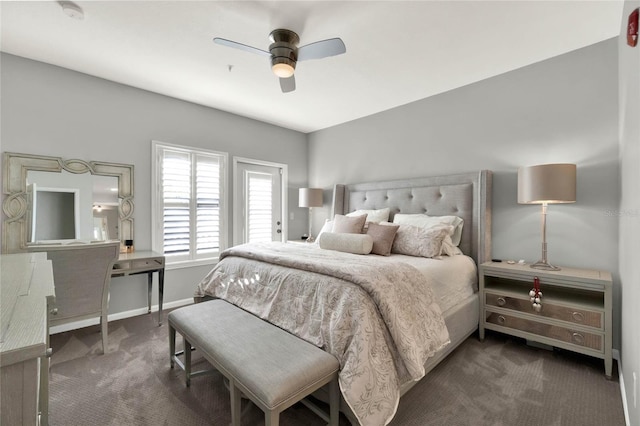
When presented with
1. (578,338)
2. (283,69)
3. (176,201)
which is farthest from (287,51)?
(578,338)

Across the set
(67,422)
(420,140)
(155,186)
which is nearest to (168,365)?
(67,422)

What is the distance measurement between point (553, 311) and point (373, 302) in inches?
69.8

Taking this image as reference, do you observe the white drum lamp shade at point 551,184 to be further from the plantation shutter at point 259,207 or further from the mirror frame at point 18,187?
the mirror frame at point 18,187

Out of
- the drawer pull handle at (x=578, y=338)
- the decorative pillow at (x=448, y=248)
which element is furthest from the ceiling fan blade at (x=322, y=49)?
the drawer pull handle at (x=578, y=338)

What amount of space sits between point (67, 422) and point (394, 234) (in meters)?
2.80

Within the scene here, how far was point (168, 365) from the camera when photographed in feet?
7.48

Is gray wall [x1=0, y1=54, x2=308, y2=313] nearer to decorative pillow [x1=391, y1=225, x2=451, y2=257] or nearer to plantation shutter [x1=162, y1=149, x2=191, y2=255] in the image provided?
plantation shutter [x1=162, y1=149, x2=191, y2=255]

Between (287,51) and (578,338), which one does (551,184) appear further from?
(287,51)

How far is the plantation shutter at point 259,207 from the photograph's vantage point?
448 cm

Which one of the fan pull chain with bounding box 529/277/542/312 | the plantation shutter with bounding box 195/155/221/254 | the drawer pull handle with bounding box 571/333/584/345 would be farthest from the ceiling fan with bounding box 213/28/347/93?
the drawer pull handle with bounding box 571/333/584/345

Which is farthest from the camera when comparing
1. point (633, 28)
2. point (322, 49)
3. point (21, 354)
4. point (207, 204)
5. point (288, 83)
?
point (207, 204)

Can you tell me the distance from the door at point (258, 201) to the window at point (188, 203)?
0.26 metres

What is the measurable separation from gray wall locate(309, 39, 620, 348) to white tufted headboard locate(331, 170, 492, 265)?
177 millimetres

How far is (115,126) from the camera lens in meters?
3.23
